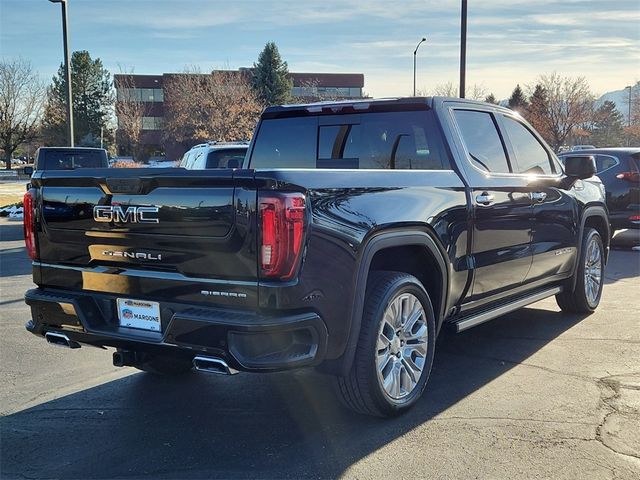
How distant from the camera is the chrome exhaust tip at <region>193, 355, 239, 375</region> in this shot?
10.5ft

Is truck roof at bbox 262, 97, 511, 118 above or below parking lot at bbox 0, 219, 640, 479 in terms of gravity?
above

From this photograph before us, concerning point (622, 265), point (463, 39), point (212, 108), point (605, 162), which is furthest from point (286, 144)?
point (212, 108)

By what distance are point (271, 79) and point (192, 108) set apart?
1291 centimetres

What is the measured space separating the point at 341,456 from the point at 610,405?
192cm

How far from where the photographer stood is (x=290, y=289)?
3107 mm

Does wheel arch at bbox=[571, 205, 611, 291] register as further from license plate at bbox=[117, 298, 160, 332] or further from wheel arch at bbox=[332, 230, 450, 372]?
license plate at bbox=[117, 298, 160, 332]

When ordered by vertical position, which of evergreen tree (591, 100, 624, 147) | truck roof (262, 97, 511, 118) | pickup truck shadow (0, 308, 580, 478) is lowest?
pickup truck shadow (0, 308, 580, 478)

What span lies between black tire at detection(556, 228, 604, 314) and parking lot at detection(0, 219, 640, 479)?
2.73ft

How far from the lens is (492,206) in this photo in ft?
15.4

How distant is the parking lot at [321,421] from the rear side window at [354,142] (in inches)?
64.9

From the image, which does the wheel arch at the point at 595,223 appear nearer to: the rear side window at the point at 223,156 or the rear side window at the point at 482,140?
the rear side window at the point at 482,140

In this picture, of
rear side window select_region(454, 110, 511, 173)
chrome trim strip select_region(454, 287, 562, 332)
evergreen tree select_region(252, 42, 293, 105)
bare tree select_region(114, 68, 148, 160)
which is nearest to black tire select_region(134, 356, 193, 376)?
chrome trim strip select_region(454, 287, 562, 332)

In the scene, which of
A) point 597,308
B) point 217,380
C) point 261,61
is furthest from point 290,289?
point 261,61

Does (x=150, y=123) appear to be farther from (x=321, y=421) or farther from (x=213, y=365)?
(x=213, y=365)
